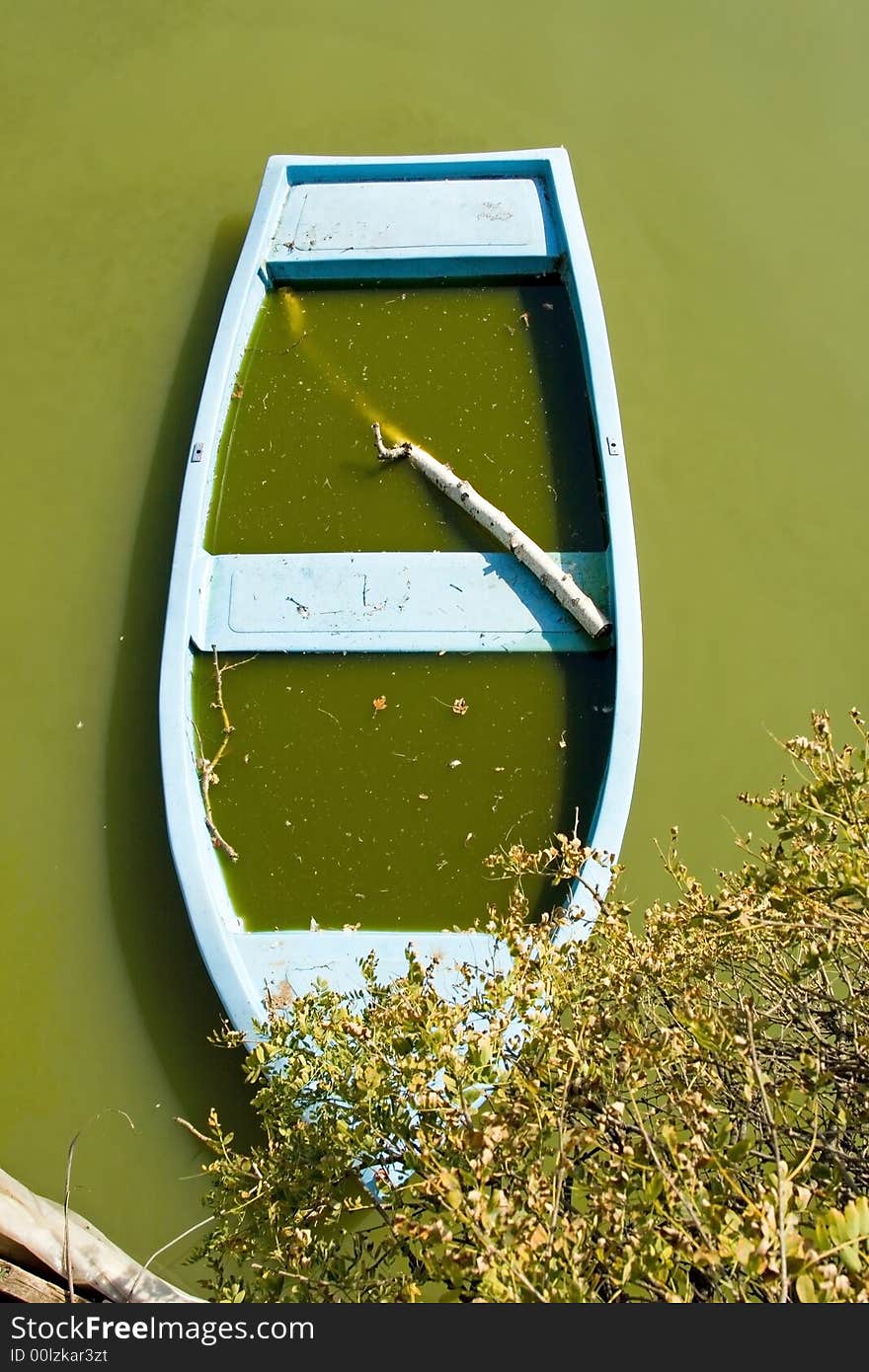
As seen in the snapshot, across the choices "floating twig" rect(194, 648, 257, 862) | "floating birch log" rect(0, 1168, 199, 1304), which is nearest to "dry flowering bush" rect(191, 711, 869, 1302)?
"floating birch log" rect(0, 1168, 199, 1304)

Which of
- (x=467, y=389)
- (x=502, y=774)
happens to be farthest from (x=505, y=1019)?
(x=467, y=389)

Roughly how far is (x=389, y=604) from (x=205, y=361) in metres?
1.78

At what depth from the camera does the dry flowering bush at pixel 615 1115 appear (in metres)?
1.48

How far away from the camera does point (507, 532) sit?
A: 11.8 feet

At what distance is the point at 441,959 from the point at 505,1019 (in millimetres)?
1275

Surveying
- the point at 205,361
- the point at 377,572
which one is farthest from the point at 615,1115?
the point at 205,361

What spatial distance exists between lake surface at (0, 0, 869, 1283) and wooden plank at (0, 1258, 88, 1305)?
33.4 inches

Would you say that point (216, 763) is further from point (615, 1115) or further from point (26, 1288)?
point (615, 1115)

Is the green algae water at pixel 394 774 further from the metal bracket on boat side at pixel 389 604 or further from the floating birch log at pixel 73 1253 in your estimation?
the floating birch log at pixel 73 1253

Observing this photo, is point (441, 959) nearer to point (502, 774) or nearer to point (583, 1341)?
point (502, 774)

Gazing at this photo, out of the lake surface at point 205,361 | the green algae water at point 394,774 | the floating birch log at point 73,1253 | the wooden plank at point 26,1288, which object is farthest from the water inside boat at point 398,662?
the wooden plank at point 26,1288

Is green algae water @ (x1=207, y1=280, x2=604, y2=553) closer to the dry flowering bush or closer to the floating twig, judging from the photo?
the floating twig

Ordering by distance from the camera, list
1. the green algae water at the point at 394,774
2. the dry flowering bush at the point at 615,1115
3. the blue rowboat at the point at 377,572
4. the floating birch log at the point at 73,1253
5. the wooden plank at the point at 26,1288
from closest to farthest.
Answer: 1. the dry flowering bush at the point at 615,1115
2. the wooden plank at the point at 26,1288
3. the floating birch log at the point at 73,1253
4. the blue rowboat at the point at 377,572
5. the green algae water at the point at 394,774

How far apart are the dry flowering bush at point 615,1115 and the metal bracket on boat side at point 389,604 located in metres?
1.52
